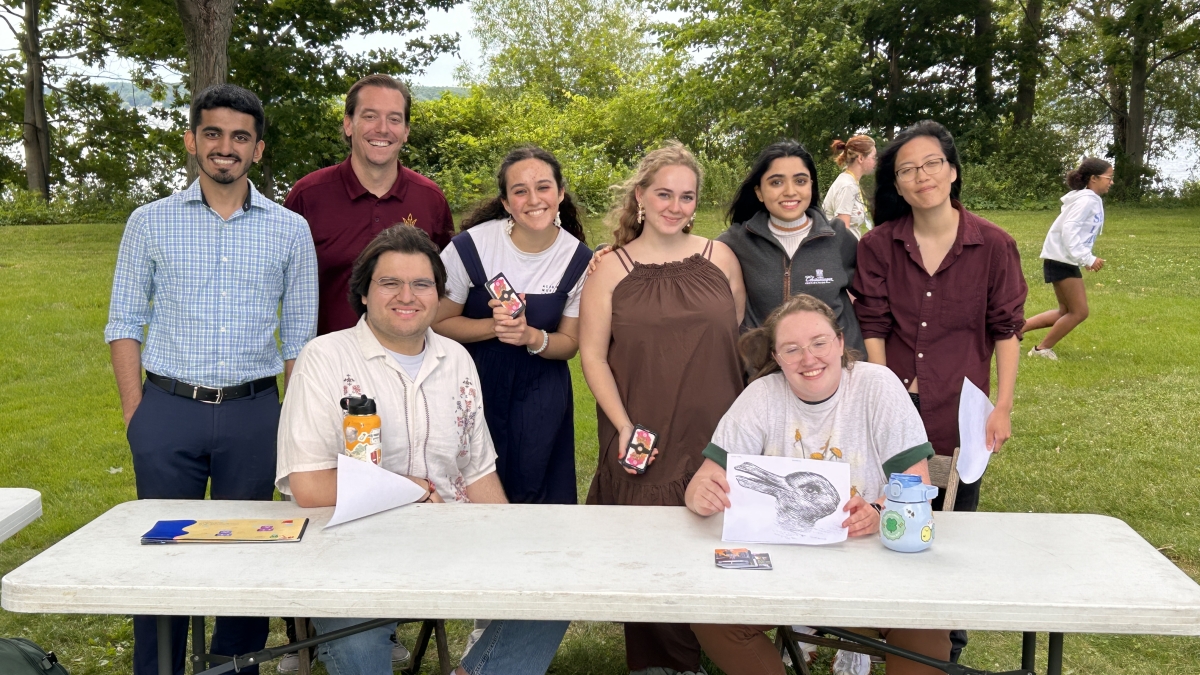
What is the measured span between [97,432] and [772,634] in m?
5.18

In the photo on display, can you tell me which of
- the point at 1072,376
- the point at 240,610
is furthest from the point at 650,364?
the point at 1072,376

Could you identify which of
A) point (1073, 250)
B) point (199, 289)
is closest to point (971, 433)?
point (199, 289)

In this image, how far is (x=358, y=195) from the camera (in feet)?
12.8

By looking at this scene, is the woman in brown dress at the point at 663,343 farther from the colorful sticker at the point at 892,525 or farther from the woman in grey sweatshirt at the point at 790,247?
the colorful sticker at the point at 892,525

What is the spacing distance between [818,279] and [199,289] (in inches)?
85.3

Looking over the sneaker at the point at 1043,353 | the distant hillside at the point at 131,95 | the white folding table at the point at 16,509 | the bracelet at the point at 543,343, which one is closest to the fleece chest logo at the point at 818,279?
the bracelet at the point at 543,343

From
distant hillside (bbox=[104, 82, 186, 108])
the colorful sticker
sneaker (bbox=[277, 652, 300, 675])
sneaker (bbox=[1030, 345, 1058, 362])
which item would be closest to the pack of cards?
the colorful sticker

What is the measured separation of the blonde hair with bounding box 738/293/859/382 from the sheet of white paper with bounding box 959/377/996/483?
1.44 ft

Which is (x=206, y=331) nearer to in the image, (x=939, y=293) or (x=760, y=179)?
(x=760, y=179)

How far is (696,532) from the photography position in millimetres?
2771

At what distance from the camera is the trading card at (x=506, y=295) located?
3.49m

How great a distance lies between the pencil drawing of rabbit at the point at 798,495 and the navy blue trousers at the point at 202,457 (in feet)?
5.52

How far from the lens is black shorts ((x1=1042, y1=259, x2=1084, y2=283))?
8672mm

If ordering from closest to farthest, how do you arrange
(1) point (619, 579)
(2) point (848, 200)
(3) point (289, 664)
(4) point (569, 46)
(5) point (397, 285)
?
(1) point (619, 579)
(5) point (397, 285)
(3) point (289, 664)
(2) point (848, 200)
(4) point (569, 46)
